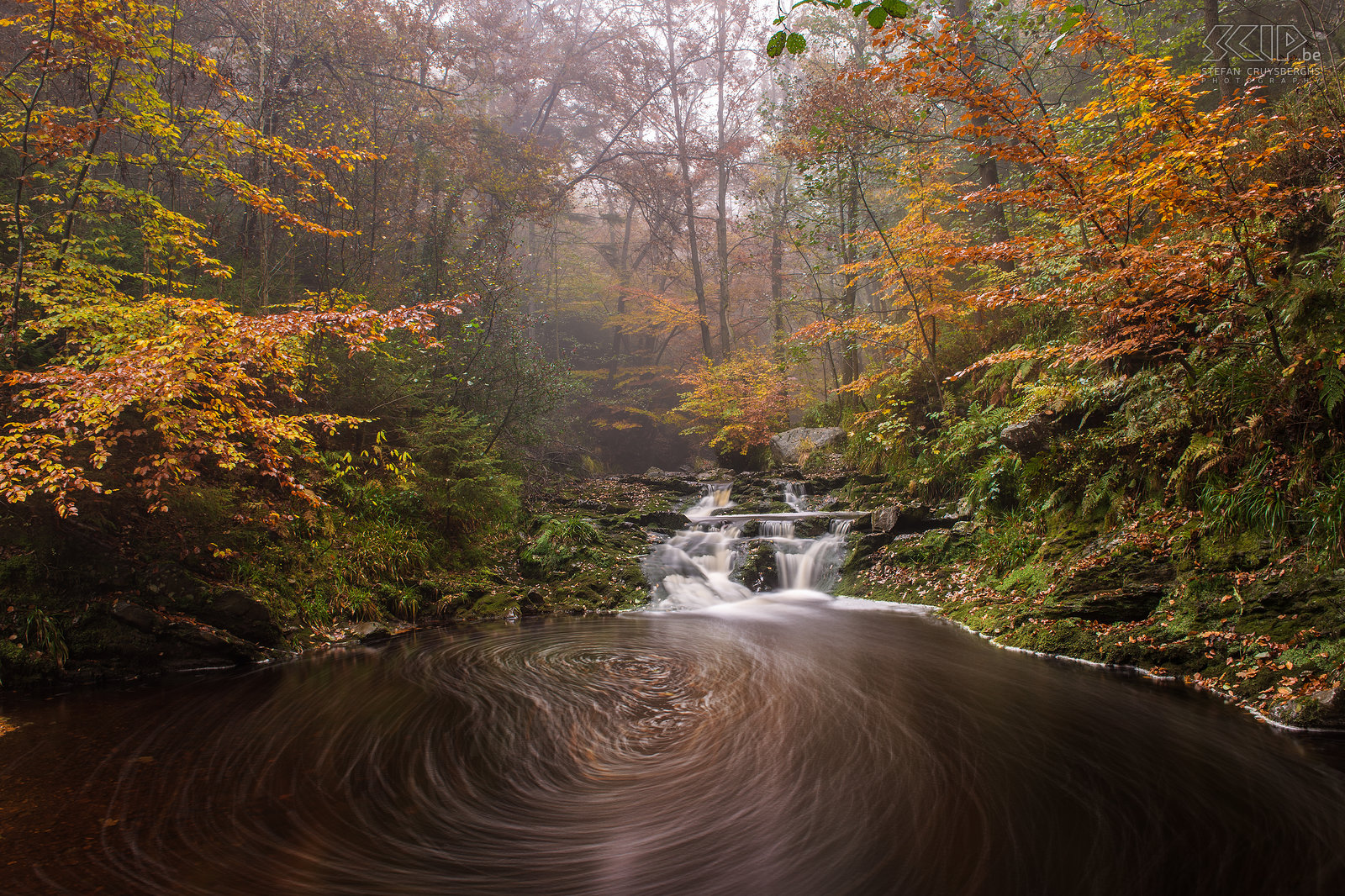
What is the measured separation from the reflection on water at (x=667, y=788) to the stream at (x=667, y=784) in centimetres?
2

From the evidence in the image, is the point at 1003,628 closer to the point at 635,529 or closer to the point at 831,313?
the point at 635,529

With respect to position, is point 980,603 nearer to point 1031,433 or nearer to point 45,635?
point 1031,433

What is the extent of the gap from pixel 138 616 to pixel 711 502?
11037 mm

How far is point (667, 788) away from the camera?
3.55 meters

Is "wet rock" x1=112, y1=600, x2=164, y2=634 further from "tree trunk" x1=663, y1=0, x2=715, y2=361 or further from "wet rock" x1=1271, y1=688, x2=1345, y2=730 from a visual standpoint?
"tree trunk" x1=663, y1=0, x2=715, y2=361

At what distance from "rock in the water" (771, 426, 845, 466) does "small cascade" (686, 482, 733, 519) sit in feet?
5.40

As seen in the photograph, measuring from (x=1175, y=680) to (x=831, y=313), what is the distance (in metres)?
12.1

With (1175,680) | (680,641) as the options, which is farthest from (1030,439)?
(680,641)

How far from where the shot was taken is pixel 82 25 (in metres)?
5.57

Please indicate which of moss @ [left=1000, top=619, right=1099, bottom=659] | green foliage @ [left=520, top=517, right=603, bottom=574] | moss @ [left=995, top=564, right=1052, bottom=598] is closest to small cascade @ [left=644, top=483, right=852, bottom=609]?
green foliage @ [left=520, top=517, right=603, bottom=574]

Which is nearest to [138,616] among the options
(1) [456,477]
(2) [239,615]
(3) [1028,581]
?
(2) [239,615]

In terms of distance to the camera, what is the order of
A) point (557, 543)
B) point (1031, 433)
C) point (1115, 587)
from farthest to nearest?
point (557, 543) < point (1031, 433) < point (1115, 587)

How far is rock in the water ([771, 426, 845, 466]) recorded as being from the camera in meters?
14.9

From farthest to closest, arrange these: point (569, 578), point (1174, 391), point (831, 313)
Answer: point (831, 313), point (569, 578), point (1174, 391)
